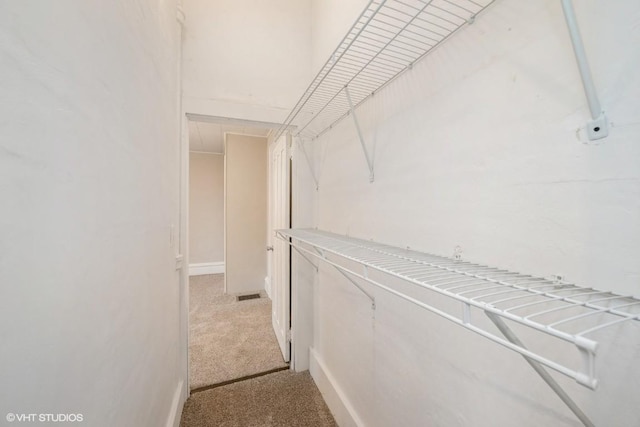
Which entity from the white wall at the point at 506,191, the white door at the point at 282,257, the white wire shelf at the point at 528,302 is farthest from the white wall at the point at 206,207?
the white wire shelf at the point at 528,302

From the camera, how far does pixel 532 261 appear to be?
0.58 meters

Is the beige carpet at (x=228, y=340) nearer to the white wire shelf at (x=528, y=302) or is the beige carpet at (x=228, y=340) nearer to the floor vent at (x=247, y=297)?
the floor vent at (x=247, y=297)

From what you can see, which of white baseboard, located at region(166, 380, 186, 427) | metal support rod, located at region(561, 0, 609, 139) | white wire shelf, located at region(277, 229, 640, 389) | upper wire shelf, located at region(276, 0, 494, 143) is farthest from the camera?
white baseboard, located at region(166, 380, 186, 427)

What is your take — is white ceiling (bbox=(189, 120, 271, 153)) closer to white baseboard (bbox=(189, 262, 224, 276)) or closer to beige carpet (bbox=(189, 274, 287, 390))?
white baseboard (bbox=(189, 262, 224, 276))

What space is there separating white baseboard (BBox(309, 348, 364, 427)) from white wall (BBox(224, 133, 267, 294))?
80.6 inches

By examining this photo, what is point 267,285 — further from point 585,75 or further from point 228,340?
point 585,75

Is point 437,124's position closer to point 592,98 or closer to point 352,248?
point 592,98

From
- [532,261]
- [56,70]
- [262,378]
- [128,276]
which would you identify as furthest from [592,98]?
[262,378]

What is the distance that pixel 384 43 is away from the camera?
3.42ft

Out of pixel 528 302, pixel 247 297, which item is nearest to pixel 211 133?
pixel 247 297

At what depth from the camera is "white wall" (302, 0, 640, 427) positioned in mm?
453

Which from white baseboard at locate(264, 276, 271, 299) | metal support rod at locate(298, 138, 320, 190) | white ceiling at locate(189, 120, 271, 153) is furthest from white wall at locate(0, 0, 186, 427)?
white baseboard at locate(264, 276, 271, 299)

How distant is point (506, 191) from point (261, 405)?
6.38ft

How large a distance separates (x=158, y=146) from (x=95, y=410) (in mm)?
987
